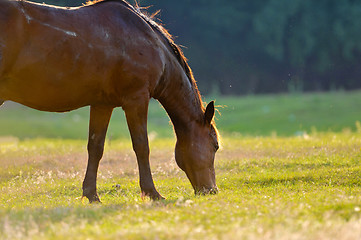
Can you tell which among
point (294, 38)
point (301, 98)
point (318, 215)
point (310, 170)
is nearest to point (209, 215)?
point (318, 215)

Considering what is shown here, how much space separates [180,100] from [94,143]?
1547 mm

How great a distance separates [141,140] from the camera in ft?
24.3

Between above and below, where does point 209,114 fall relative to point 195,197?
above

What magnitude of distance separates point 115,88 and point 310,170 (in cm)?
463

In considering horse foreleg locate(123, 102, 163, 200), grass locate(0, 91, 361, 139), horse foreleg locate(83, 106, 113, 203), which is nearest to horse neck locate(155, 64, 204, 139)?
horse foreleg locate(123, 102, 163, 200)

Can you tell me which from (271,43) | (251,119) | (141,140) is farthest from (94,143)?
(271,43)

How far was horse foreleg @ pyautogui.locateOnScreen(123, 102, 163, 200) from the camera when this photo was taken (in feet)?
23.9

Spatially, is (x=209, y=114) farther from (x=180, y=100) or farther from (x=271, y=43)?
(x=271, y=43)

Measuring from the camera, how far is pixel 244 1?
51.4 meters

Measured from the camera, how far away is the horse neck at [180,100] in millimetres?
7949

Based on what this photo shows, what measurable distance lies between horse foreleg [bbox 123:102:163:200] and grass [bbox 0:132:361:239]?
0.81 ft

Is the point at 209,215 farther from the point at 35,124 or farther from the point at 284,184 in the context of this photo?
the point at 35,124

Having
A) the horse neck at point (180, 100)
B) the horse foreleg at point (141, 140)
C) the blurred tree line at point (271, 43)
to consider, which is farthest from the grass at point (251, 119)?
the horse foreleg at point (141, 140)

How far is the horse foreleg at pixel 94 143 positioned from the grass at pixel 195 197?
395 millimetres
